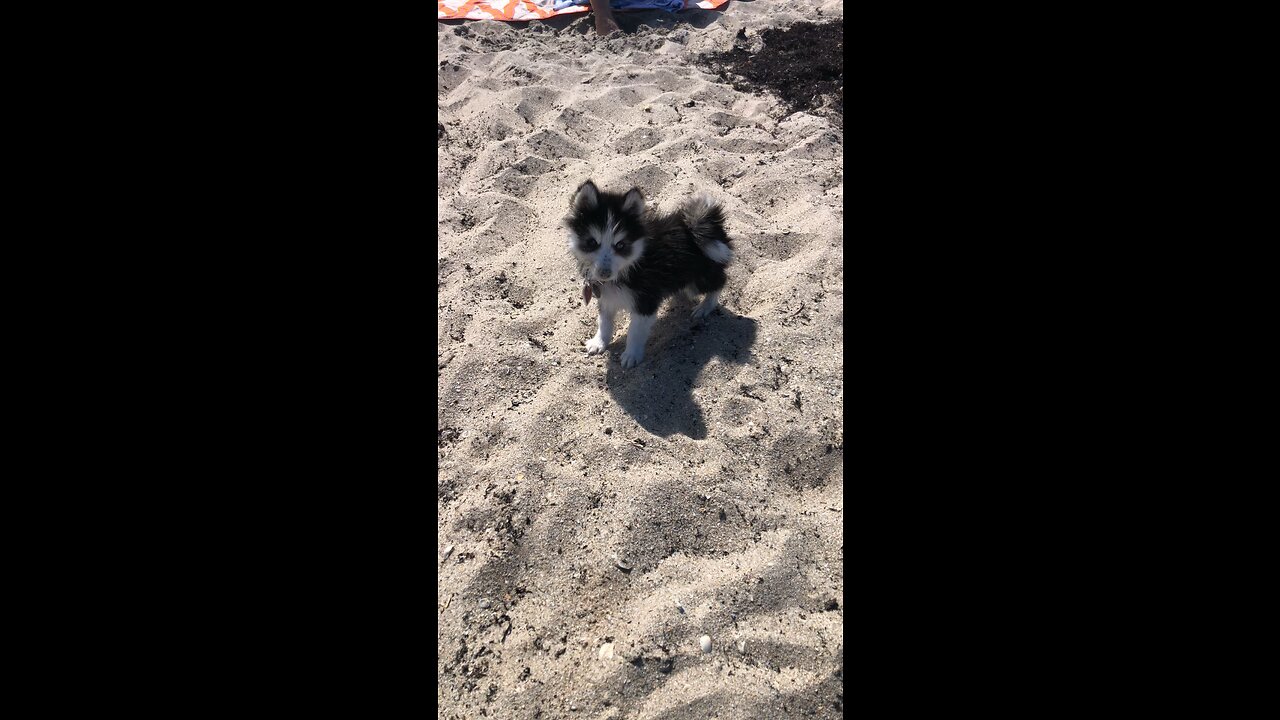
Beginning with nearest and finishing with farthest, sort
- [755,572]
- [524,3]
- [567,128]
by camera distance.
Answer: [755,572] → [567,128] → [524,3]

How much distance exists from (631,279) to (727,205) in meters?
1.37

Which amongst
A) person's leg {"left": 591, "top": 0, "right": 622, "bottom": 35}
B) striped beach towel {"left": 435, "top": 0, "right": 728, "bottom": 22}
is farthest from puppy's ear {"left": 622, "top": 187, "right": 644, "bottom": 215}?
striped beach towel {"left": 435, "top": 0, "right": 728, "bottom": 22}

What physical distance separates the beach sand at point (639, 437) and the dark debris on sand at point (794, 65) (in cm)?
38

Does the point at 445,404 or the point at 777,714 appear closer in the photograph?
the point at 777,714

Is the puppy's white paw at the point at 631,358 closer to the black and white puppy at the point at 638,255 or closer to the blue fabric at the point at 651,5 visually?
the black and white puppy at the point at 638,255

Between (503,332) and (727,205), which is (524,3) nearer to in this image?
(727,205)

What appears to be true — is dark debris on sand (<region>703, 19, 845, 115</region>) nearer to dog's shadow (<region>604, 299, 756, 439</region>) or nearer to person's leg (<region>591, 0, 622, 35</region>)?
person's leg (<region>591, 0, 622, 35</region>)

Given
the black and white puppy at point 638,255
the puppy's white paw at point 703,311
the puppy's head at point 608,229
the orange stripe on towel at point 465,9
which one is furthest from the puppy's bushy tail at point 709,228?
the orange stripe on towel at point 465,9

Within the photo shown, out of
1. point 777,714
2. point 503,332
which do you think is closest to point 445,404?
point 503,332

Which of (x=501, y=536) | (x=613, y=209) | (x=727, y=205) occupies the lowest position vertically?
(x=501, y=536)

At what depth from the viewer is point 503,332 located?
339 centimetres

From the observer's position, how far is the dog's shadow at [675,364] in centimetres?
297

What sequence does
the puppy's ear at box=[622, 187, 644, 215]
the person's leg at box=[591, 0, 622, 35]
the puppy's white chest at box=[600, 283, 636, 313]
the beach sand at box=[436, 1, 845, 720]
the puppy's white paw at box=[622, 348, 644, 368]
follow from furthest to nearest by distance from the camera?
the person's leg at box=[591, 0, 622, 35]
the puppy's white paw at box=[622, 348, 644, 368]
the puppy's white chest at box=[600, 283, 636, 313]
the puppy's ear at box=[622, 187, 644, 215]
the beach sand at box=[436, 1, 845, 720]

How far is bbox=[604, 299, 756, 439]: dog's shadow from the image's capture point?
2.97m
